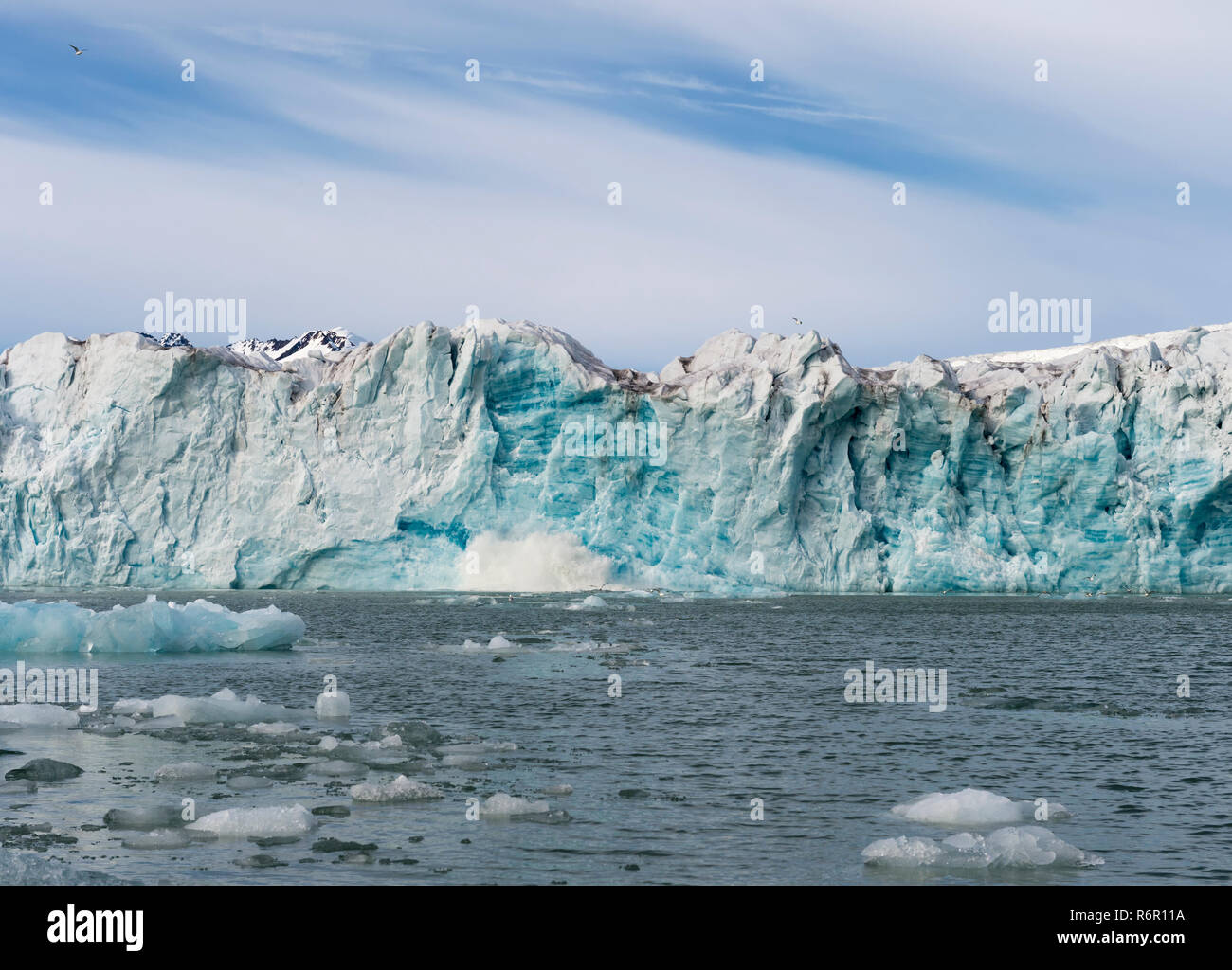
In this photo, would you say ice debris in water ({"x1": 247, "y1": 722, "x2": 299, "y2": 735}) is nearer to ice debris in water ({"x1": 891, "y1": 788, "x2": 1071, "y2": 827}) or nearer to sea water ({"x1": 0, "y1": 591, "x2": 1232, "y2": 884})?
sea water ({"x1": 0, "y1": 591, "x2": 1232, "y2": 884})

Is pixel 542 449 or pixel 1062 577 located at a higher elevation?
pixel 542 449

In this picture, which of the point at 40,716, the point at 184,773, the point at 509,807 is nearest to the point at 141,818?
the point at 184,773

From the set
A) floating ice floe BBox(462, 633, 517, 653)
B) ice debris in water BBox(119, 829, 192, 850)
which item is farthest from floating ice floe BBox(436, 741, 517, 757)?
floating ice floe BBox(462, 633, 517, 653)

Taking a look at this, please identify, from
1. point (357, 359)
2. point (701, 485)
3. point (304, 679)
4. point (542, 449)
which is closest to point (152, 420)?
point (357, 359)

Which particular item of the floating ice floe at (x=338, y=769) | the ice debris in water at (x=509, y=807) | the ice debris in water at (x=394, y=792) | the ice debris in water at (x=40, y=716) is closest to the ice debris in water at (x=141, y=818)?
the ice debris in water at (x=394, y=792)

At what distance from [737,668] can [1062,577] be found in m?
29.4

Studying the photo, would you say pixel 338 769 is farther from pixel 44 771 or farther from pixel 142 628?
pixel 142 628

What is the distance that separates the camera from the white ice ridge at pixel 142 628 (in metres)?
22.8

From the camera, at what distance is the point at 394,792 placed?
1073 cm

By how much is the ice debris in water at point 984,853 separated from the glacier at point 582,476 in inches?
1421

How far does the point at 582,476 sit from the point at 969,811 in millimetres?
36385

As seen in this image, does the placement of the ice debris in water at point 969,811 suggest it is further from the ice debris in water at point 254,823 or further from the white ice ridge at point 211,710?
the white ice ridge at point 211,710

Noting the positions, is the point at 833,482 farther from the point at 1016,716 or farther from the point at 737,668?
the point at 1016,716
